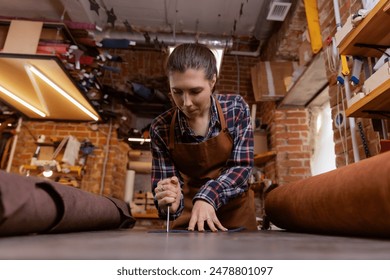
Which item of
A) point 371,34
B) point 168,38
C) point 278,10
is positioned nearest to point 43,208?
point 371,34

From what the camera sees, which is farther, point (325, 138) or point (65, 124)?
point (65, 124)

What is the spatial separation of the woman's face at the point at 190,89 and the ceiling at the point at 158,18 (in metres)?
2.45

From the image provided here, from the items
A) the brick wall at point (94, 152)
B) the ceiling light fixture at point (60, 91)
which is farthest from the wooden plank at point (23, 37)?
the brick wall at point (94, 152)

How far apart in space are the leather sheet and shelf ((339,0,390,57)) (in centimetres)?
122

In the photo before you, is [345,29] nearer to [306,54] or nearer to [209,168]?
[209,168]

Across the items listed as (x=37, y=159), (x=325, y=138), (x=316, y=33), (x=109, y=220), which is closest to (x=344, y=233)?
(x=109, y=220)

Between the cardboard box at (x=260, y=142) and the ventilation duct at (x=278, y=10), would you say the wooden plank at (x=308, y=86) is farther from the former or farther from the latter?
the ventilation duct at (x=278, y=10)

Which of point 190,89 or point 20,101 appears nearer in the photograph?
point 190,89

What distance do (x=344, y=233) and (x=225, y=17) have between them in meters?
3.36

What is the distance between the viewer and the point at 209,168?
1325 millimetres

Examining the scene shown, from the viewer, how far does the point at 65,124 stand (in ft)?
12.5

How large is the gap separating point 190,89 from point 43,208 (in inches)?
26.5
